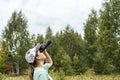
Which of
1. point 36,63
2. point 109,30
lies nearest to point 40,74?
point 36,63

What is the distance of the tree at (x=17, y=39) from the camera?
64875 millimetres

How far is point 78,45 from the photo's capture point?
65.2 m

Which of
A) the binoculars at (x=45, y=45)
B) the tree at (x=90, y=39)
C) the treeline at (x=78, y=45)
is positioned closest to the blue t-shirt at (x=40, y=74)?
the binoculars at (x=45, y=45)

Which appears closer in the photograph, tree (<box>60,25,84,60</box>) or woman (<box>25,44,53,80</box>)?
woman (<box>25,44,53,80</box>)

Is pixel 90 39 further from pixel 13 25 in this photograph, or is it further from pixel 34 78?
pixel 34 78

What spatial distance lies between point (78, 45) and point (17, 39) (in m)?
9.88

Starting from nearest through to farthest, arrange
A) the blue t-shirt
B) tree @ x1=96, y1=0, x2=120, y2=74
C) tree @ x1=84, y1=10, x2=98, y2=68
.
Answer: the blue t-shirt, tree @ x1=96, y1=0, x2=120, y2=74, tree @ x1=84, y1=10, x2=98, y2=68

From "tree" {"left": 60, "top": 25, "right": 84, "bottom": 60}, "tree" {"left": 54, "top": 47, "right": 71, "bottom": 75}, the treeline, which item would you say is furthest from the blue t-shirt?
"tree" {"left": 60, "top": 25, "right": 84, "bottom": 60}

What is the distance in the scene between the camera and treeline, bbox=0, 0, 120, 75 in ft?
156

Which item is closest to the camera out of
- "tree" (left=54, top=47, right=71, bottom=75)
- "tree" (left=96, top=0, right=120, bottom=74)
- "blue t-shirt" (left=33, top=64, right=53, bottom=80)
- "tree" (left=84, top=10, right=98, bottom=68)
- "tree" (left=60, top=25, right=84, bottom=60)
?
"blue t-shirt" (left=33, top=64, right=53, bottom=80)

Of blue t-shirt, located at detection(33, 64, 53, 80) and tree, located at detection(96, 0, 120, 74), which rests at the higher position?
tree, located at detection(96, 0, 120, 74)

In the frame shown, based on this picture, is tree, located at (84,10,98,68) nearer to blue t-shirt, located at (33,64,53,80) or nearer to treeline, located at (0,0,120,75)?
treeline, located at (0,0,120,75)

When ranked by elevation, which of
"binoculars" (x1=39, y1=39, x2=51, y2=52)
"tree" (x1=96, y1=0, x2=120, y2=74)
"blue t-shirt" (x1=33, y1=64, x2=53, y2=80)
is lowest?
"blue t-shirt" (x1=33, y1=64, x2=53, y2=80)

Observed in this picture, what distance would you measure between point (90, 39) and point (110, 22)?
14189 mm
